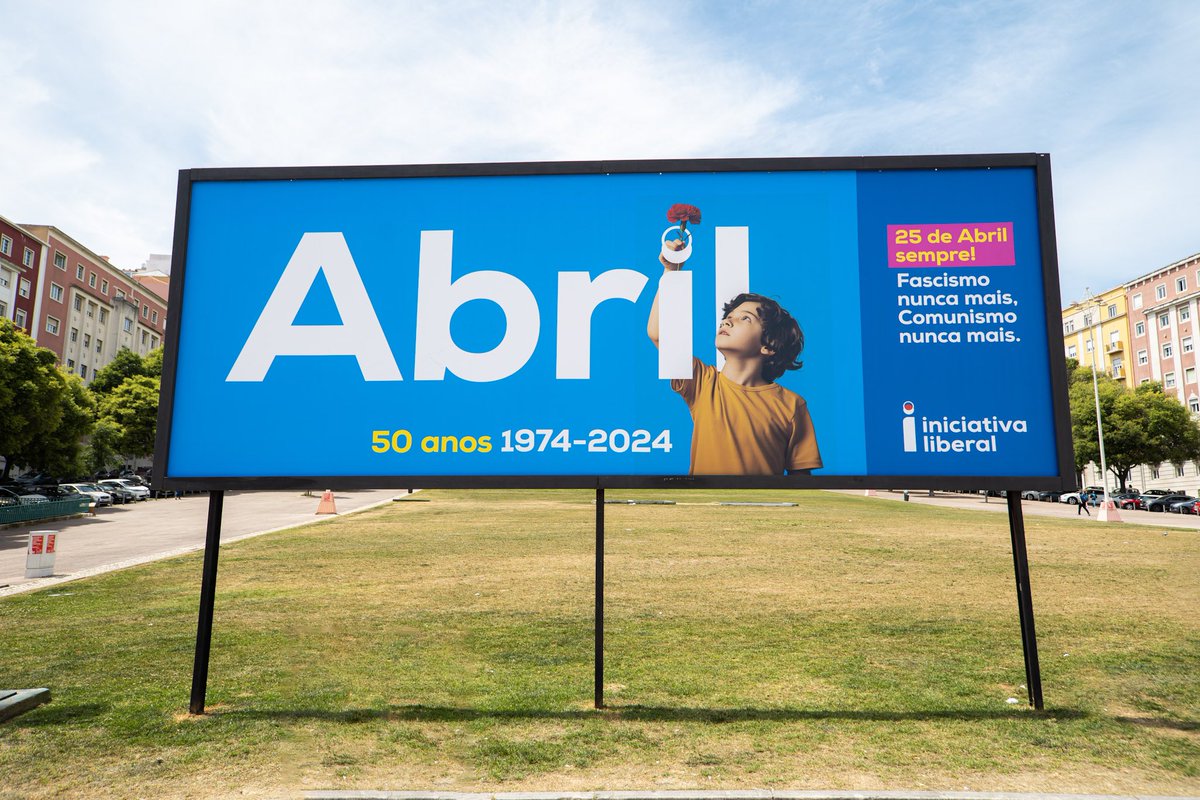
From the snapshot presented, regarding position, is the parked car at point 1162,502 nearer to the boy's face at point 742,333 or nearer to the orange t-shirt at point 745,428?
the orange t-shirt at point 745,428

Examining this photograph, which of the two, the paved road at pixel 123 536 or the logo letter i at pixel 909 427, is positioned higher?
the logo letter i at pixel 909 427

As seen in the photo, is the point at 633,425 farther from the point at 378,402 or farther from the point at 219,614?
the point at 219,614

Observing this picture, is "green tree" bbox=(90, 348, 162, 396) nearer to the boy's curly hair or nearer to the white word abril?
the white word abril

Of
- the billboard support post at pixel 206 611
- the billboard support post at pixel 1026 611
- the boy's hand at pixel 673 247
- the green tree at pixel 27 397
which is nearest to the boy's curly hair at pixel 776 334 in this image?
the boy's hand at pixel 673 247

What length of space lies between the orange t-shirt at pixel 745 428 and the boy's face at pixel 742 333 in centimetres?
27

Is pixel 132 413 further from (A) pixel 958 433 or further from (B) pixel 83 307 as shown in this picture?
(A) pixel 958 433

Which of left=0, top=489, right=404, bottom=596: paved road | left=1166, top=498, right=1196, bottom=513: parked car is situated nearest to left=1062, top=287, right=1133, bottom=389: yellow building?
left=1166, top=498, right=1196, bottom=513: parked car

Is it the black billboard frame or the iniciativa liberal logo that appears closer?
the black billboard frame

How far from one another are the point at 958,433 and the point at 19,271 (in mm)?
75063

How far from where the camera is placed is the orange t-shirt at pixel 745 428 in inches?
250

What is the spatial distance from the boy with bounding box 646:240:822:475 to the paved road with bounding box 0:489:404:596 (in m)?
7.30

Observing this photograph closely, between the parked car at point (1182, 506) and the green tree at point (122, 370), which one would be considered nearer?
the parked car at point (1182, 506)

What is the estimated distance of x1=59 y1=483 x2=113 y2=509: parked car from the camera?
40.5 metres

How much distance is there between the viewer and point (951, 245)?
659 centimetres
